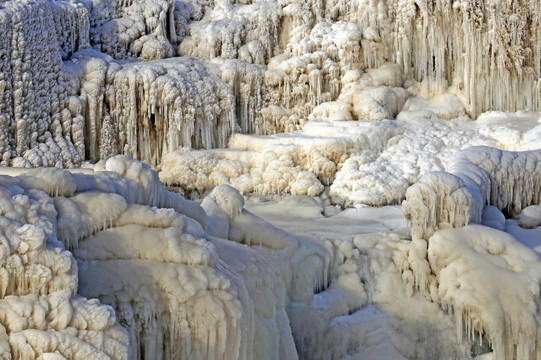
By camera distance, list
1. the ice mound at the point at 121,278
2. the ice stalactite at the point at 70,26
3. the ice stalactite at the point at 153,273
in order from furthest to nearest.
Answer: the ice stalactite at the point at 70,26 → the ice stalactite at the point at 153,273 → the ice mound at the point at 121,278

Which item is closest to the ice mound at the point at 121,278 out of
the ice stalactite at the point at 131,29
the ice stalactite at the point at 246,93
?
the ice stalactite at the point at 246,93

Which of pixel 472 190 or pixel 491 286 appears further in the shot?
pixel 472 190

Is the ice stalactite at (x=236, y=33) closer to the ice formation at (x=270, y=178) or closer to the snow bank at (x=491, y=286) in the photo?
the ice formation at (x=270, y=178)

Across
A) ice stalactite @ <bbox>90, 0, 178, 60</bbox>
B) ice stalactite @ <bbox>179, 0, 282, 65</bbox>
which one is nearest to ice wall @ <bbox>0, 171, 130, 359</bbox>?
ice stalactite @ <bbox>90, 0, 178, 60</bbox>

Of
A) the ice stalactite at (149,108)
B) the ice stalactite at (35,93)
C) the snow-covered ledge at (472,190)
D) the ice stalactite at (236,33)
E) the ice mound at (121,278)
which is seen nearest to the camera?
the ice mound at (121,278)

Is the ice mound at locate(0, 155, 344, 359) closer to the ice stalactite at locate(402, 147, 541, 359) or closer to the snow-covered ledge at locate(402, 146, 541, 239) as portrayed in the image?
the ice stalactite at locate(402, 147, 541, 359)

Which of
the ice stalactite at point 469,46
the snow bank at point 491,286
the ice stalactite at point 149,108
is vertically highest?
the ice stalactite at point 469,46

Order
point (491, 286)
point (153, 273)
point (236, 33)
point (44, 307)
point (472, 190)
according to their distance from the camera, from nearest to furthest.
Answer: point (44, 307) < point (153, 273) < point (491, 286) < point (472, 190) < point (236, 33)

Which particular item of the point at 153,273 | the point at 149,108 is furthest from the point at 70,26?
A: the point at 153,273

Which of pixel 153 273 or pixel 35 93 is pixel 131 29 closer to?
pixel 35 93

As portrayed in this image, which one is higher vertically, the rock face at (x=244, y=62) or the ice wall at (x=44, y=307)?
the rock face at (x=244, y=62)

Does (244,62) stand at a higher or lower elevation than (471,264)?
higher

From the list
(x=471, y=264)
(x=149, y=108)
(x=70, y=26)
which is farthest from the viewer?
(x=70, y=26)

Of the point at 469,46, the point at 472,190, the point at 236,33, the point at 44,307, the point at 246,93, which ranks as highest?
the point at 236,33
